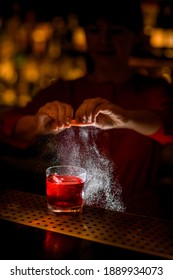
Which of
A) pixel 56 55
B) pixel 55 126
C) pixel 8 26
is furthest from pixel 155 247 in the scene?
pixel 8 26

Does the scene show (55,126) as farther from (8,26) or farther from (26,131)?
(8,26)

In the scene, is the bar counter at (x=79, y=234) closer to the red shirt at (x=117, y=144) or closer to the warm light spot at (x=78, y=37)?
the red shirt at (x=117, y=144)

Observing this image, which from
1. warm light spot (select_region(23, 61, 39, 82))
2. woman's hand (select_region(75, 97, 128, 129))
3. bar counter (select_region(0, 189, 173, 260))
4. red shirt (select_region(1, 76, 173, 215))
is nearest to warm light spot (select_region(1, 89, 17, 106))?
warm light spot (select_region(23, 61, 39, 82))

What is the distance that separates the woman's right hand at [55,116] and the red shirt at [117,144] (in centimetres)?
43

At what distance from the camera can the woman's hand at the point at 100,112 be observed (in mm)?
2016

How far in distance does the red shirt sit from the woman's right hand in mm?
429

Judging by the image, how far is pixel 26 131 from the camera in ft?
8.59

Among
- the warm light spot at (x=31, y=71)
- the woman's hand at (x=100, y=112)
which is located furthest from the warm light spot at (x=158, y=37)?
the woman's hand at (x=100, y=112)

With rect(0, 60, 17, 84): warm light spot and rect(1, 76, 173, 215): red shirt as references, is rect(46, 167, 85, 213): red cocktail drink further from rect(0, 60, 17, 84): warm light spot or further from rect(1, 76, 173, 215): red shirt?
rect(0, 60, 17, 84): warm light spot

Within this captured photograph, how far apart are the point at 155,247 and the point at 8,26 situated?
5.17 m

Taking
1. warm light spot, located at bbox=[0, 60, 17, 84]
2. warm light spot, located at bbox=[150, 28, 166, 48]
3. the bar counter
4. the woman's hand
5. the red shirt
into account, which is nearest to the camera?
the bar counter

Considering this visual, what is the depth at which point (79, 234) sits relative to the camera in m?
1.79

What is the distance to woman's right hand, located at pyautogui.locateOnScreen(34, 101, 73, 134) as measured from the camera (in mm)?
2025

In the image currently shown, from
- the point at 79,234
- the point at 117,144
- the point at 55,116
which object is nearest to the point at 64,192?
the point at 79,234
